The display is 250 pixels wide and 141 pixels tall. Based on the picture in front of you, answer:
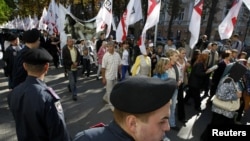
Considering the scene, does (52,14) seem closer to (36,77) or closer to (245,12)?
(36,77)

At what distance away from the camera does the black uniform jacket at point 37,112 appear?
2.50 metres

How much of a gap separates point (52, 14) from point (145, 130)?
1475 cm

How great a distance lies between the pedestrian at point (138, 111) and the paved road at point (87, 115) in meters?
4.43

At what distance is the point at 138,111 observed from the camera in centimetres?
132

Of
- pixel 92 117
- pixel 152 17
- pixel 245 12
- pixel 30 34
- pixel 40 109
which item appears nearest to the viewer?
pixel 40 109

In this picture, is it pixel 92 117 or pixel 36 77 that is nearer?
pixel 36 77

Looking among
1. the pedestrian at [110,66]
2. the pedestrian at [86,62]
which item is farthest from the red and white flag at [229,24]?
the pedestrian at [86,62]

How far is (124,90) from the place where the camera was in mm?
1353

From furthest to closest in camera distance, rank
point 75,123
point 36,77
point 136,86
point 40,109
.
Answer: point 75,123 < point 36,77 < point 40,109 < point 136,86

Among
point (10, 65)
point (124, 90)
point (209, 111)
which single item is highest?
point (124, 90)

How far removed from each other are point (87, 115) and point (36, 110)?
4.47 m

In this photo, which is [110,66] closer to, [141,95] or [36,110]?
[36,110]

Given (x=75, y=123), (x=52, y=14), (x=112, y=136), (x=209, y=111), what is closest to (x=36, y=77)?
(x=112, y=136)

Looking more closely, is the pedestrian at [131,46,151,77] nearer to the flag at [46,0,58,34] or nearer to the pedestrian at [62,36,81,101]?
the pedestrian at [62,36,81,101]
